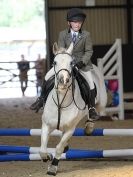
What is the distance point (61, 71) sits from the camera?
5.99 m

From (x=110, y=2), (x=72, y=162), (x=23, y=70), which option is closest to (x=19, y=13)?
(x=23, y=70)

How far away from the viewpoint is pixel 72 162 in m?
7.63

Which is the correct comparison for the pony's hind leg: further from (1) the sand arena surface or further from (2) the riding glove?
(2) the riding glove

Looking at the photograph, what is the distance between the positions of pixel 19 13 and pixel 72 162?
1031 inches

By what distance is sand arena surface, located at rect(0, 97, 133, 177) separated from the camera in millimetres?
6535

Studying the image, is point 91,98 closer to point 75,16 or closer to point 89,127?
point 89,127

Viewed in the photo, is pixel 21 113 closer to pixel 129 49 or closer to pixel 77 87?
pixel 129 49

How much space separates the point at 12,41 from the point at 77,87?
26.7 m

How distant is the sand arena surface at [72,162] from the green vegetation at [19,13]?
16.9 m

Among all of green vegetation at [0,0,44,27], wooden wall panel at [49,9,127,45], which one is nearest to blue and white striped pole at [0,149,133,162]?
wooden wall panel at [49,9,127,45]

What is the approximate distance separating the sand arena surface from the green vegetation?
1689 cm

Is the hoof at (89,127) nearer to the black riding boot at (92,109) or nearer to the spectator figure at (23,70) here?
the black riding boot at (92,109)

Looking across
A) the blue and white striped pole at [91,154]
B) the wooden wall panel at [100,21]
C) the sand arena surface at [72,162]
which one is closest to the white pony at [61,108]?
the sand arena surface at [72,162]

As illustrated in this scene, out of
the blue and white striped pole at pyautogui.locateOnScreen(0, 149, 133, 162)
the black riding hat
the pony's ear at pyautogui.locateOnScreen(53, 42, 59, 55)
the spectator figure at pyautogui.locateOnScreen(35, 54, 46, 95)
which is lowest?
the blue and white striped pole at pyautogui.locateOnScreen(0, 149, 133, 162)
